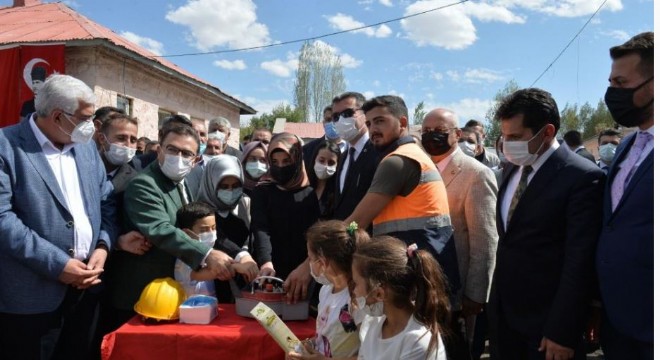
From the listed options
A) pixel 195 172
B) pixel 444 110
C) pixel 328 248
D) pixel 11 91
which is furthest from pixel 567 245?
pixel 11 91

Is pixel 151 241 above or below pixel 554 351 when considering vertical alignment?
above

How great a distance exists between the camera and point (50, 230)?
8.02ft

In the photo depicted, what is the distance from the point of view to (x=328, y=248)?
240cm

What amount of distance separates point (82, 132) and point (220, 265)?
106 cm

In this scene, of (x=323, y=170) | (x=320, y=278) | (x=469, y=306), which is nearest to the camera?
(x=320, y=278)

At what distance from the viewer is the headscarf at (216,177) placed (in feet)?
10.6

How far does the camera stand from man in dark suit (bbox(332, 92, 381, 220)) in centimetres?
318

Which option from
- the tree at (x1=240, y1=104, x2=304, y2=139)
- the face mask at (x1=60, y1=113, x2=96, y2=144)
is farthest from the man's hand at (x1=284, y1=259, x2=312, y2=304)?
the tree at (x1=240, y1=104, x2=304, y2=139)

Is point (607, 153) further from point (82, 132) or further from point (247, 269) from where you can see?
point (82, 132)

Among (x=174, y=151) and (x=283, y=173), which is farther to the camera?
(x=283, y=173)

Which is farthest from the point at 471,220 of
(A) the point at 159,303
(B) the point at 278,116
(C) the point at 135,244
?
(B) the point at 278,116

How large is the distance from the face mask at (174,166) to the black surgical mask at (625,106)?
231 cm

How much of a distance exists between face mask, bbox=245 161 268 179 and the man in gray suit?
1524 mm

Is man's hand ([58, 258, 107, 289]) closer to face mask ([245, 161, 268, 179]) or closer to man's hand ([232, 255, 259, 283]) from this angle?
man's hand ([232, 255, 259, 283])
